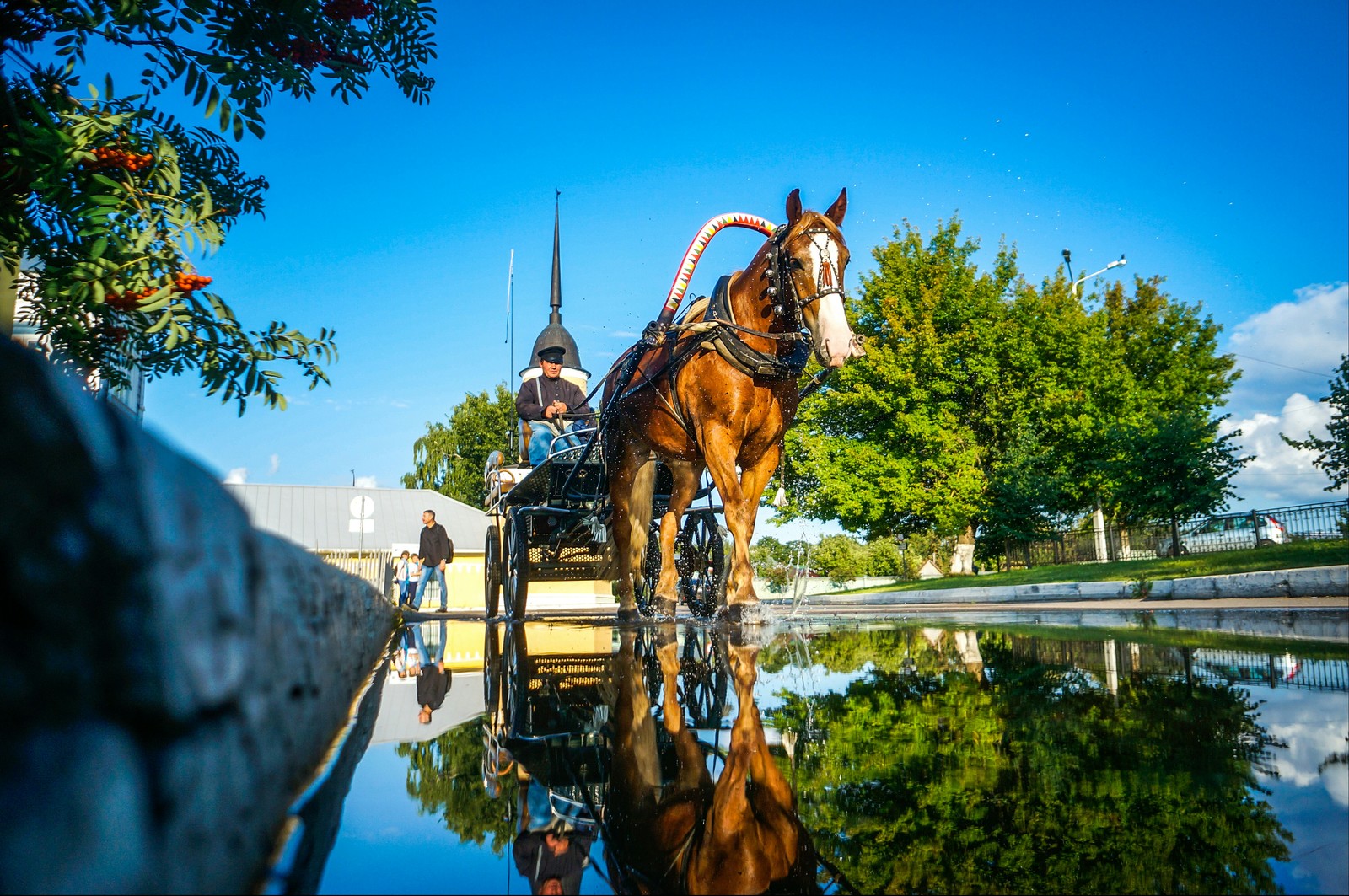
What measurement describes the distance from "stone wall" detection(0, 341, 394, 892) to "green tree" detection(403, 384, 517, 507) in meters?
45.5

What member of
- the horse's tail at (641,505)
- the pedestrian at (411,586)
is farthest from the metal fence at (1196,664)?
the pedestrian at (411,586)

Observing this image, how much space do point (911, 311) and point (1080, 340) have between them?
20.1 feet

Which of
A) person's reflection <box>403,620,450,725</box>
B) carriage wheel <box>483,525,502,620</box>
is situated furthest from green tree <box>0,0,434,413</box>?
carriage wheel <box>483,525,502,620</box>

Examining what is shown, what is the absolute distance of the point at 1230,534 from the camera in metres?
18.9

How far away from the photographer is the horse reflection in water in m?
1.13

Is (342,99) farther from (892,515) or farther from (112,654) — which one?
(892,515)

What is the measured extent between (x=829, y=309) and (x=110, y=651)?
14.7ft

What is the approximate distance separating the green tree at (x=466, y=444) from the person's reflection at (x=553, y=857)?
45018 mm

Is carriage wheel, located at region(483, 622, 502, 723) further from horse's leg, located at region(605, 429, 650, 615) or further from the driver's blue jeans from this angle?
the driver's blue jeans

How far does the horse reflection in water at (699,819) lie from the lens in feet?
3.72

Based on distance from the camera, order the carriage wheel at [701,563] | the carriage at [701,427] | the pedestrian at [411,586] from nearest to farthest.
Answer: the carriage at [701,427], the carriage wheel at [701,563], the pedestrian at [411,586]

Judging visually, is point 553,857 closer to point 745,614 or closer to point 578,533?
point 745,614

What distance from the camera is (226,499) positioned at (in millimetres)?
803

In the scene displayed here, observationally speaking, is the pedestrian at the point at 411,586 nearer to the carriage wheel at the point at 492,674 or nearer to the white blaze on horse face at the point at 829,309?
the carriage wheel at the point at 492,674
